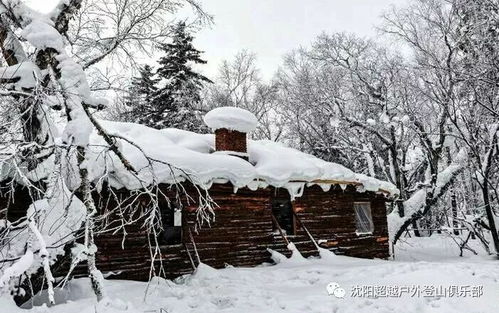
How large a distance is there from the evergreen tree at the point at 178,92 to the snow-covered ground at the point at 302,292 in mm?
15704

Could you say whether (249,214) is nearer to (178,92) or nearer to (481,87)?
(481,87)

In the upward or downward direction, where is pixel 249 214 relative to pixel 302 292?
upward

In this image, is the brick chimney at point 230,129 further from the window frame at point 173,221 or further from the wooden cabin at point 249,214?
the window frame at point 173,221

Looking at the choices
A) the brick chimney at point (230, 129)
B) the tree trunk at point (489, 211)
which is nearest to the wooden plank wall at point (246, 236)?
the brick chimney at point (230, 129)

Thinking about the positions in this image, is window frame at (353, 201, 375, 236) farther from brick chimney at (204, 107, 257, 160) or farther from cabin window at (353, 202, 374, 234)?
brick chimney at (204, 107, 257, 160)

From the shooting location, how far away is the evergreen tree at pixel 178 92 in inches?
977

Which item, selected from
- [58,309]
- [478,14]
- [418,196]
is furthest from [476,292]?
[418,196]

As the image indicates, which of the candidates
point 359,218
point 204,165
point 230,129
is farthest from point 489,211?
point 204,165

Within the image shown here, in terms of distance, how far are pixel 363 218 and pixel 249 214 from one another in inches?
235

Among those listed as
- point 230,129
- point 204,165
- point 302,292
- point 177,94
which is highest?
point 177,94

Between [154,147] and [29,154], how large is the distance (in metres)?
4.31

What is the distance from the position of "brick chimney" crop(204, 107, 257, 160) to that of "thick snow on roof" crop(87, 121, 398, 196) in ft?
1.92

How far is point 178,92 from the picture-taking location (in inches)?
995

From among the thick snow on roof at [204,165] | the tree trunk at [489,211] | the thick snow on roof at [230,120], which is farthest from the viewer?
the tree trunk at [489,211]
